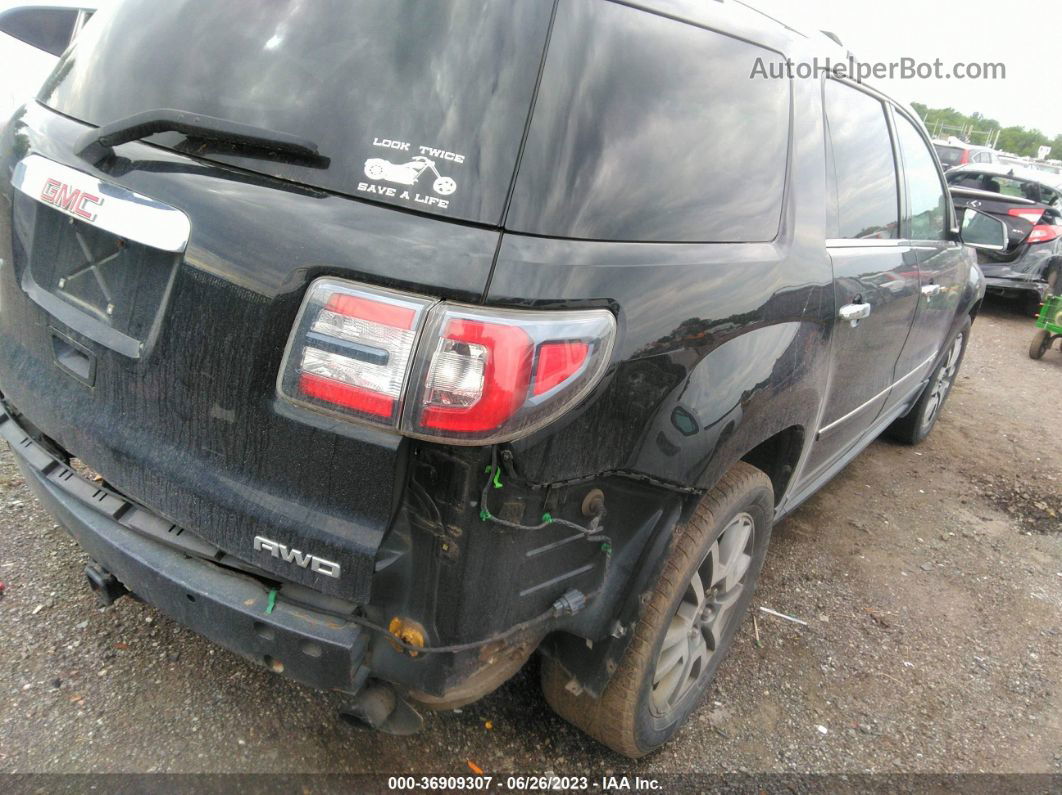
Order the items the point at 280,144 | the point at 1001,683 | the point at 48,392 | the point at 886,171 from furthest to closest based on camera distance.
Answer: the point at 886,171 → the point at 1001,683 → the point at 48,392 → the point at 280,144

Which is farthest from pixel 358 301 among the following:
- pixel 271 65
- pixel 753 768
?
pixel 753 768

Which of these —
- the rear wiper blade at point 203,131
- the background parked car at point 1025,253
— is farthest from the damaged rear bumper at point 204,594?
the background parked car at point 1025,253

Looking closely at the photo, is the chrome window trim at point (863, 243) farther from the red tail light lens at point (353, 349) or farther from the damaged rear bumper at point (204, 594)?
the damaged rear bumper at point (204, 594)

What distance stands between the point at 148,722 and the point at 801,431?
2.10 meters

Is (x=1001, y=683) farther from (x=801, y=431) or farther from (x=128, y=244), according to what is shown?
(x=128, y=244)

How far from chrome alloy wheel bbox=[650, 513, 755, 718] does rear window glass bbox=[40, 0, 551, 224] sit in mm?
1225

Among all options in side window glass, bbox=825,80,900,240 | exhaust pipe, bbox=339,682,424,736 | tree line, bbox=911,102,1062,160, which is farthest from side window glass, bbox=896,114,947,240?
tree line, bbox=911,102,1062,160

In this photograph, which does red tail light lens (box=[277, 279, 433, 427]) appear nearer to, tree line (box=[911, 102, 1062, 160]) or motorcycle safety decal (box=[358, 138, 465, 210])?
motorcycle safety decal (box=[358, 138, 465, 210])

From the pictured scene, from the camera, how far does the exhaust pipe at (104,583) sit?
184 cm

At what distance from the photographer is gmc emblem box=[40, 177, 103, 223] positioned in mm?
1585

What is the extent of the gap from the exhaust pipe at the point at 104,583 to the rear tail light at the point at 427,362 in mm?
896

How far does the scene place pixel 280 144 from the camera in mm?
1442

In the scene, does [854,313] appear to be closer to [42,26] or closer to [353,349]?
[353,349]

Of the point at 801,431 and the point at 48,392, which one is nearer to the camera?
the point at 48,392
